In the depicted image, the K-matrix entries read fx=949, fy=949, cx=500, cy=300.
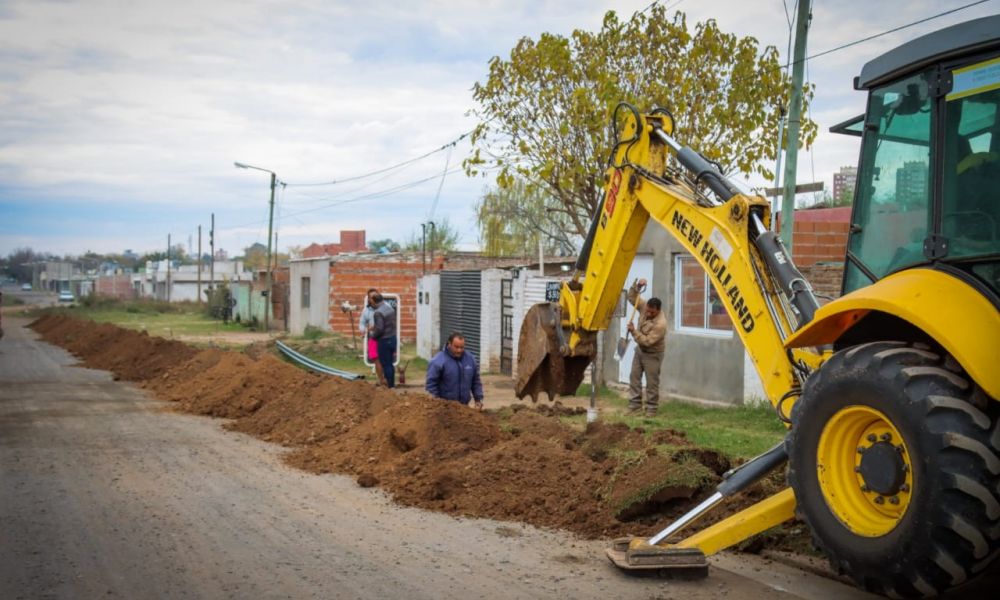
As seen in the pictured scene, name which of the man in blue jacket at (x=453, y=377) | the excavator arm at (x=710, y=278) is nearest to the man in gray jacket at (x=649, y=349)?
the man in blue jacket at (x=453, y=377)

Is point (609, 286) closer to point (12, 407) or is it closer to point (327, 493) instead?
point (327, 493)

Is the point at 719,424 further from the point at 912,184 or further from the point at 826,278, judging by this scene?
the point at 912,184

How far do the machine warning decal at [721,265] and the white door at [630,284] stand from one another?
1057 cm

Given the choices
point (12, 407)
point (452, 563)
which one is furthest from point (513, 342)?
point (452, 563)

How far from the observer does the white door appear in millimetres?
17594

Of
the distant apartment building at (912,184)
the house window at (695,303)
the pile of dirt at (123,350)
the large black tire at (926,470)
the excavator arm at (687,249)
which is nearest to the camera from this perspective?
the large black tire at (926,470)

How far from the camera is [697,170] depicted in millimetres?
7090

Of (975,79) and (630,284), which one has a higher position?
(975,79)

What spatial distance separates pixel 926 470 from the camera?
14.1ft

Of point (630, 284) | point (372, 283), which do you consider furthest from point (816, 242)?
point (372, 283)

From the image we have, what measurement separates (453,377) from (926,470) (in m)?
8.45

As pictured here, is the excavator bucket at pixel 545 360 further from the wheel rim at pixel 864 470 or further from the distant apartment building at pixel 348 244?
the distant apartment building at pixel 348 244

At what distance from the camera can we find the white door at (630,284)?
17.6 meters

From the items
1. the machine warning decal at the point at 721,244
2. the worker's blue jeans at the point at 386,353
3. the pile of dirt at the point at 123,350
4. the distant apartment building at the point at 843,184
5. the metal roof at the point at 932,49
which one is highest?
the distant apartment building at the point at 843,184
